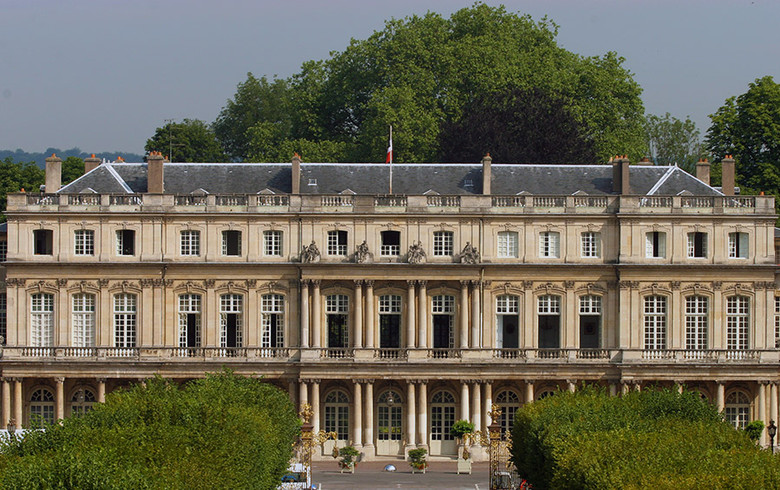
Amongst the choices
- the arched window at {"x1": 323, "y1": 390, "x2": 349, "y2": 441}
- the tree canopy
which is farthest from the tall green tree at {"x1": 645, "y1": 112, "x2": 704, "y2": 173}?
the arched window at {"x1": 323, "y1": 390, "x2": 349, "y2": 441}

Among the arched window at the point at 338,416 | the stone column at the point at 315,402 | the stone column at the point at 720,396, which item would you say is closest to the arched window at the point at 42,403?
the stone column at the point at 315,402

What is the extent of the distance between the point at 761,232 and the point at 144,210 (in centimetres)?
3341

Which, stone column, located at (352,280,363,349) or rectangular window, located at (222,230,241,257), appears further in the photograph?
rectangular window, located at (222,230,241,257)

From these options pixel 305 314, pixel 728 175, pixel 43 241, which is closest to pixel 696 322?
pixel 728 175

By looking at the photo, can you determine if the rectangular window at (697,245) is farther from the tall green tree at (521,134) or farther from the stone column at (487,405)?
the tall green tree at (521,134)

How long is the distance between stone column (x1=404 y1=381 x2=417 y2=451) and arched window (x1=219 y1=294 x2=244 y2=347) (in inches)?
378

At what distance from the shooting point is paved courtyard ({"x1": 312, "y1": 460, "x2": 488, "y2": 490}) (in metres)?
84.2

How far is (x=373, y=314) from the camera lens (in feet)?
314

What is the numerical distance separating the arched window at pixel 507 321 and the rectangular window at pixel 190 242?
16609 mm

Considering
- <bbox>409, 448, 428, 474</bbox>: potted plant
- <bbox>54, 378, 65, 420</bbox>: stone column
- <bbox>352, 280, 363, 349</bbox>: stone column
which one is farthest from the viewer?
<bbox>352, 280, 363, 349</bbox>: stone column

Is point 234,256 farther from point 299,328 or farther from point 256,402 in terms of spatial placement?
point 256,402

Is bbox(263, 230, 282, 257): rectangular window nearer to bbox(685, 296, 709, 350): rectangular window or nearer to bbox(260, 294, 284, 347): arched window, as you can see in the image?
bbox(260, 294, 284, 347): arched window

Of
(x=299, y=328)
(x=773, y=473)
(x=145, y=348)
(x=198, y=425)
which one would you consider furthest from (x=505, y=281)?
(x=773, y=473)

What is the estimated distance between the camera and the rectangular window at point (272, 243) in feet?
315
